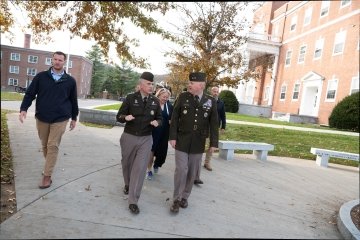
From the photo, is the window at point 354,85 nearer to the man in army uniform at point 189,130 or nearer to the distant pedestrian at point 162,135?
the distant pedestrian at point 162,135

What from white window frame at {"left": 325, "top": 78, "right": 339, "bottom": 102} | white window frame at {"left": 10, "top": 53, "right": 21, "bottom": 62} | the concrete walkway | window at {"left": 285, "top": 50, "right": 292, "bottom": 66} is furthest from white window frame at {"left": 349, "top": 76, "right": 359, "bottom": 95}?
white window frame at {"left": 10, "top": 53, "right": 21, "bottom": 62}

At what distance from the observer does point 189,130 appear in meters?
5.27

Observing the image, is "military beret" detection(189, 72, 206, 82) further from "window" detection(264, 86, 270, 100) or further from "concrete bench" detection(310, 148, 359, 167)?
"window" detection(264, 86, 270, 100)

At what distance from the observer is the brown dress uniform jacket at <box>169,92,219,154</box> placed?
5.26 metres

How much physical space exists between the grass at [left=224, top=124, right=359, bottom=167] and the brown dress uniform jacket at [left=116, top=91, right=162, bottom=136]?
7.68 metres

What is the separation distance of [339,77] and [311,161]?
51.5ft

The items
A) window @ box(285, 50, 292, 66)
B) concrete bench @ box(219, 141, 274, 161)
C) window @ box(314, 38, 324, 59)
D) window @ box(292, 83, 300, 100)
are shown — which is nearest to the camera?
concrete bench @ box(219, 141, 274, 161)

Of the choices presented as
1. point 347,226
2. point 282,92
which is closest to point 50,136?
point 347,226

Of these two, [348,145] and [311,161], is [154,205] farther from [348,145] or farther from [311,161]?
[348,145]

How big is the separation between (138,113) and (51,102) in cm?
130

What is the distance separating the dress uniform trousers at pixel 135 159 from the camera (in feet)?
16.0

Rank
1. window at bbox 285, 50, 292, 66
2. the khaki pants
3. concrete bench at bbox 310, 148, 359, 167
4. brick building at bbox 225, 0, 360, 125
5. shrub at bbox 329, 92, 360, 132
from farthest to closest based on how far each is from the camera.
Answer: window at bbox 285, 50, 292, 66 → brick building at bbox 225, 0, 360, 125 → shrub at bbox 329, 92, 360, 132 → concrete bench at bbox 310, 148, 359, 167 → the khaki pants

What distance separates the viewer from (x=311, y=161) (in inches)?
481

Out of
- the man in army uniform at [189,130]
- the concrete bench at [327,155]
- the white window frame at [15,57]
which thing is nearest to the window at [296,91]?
the concrete bench at [327,155]
